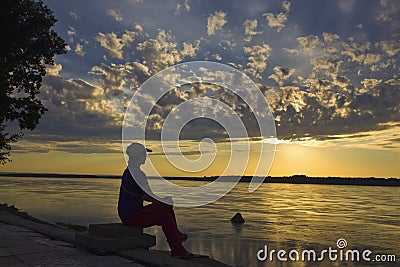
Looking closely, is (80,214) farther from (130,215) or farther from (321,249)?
(130,215)

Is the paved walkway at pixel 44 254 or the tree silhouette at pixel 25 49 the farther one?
the tree silhouette at pixel 25 49

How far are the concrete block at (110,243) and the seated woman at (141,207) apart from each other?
1.03 feet

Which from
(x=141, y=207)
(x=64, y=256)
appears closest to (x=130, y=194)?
(x=141, y=207)

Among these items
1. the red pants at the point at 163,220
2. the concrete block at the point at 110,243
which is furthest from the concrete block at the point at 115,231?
the red pants at the point at 163,220

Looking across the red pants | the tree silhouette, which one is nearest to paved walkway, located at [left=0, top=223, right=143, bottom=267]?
the red pants

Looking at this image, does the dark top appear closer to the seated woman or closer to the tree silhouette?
the seated woman

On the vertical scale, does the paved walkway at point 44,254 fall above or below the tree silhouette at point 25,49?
below

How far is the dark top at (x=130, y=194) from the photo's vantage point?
7.42 metres

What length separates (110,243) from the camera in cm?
723

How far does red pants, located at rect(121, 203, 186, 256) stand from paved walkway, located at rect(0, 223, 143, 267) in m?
0.83

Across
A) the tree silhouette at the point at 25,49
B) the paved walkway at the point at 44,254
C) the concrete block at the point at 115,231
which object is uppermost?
the tree silhouette at the point at 25,49

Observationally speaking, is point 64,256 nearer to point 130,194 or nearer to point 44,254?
point 44,254

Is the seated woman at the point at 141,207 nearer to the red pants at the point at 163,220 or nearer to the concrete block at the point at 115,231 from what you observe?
the red pants at the point at 163,220

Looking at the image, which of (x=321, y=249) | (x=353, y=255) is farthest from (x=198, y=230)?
(x=353, y=255)
